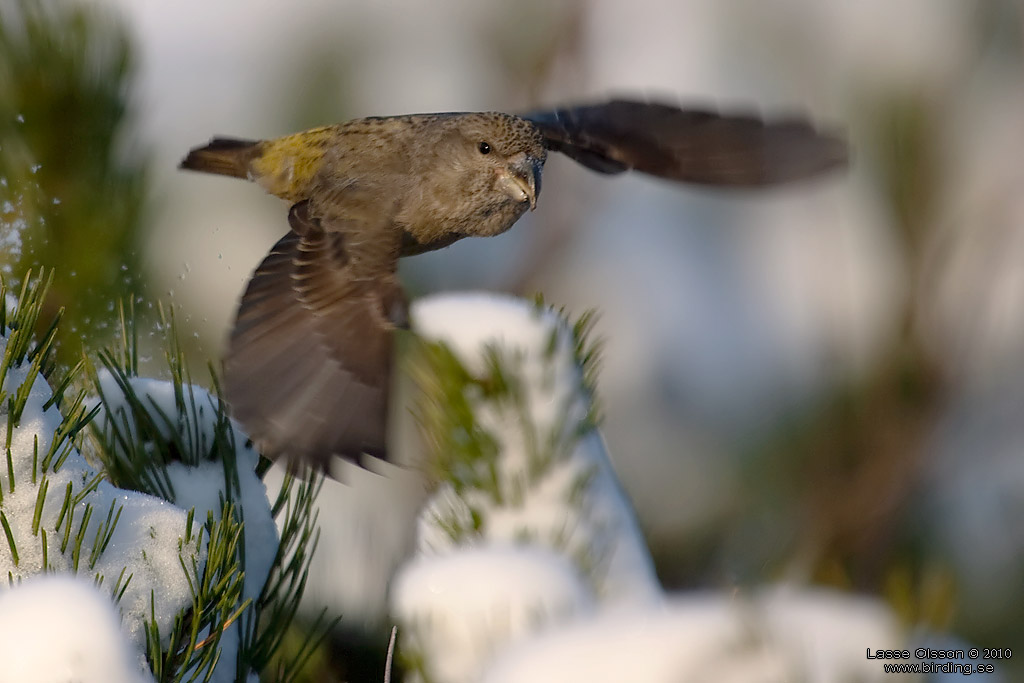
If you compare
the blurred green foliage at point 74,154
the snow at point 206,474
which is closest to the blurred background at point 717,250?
the blurred green foliage at point 74,154

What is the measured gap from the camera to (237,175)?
11.5ft

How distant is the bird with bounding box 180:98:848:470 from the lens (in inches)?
87.1

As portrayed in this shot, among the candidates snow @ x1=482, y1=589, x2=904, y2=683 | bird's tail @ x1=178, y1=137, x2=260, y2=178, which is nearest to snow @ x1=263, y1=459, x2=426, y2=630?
snow @ x1=482, y1=589, x2=904, y2=683

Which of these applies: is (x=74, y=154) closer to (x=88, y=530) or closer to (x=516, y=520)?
(x=88, y=530)

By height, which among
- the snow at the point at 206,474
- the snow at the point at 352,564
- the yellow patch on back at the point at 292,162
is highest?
the yellow patch on back at the point at 292,162

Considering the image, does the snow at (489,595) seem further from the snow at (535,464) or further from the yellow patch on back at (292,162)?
the yellow patch on back at (292,162)

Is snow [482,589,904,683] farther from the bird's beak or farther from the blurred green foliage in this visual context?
the bird's beak

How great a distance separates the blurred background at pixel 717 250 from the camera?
1.90 metres

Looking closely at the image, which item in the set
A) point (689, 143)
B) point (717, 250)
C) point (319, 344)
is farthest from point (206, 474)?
point (717, 250)

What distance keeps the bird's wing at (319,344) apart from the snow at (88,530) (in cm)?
75

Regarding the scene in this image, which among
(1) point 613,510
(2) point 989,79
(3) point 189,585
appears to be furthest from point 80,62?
(2) point 989,79

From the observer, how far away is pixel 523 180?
3008 mm

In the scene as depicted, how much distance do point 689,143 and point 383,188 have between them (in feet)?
3.07

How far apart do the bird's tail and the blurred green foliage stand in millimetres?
1482
